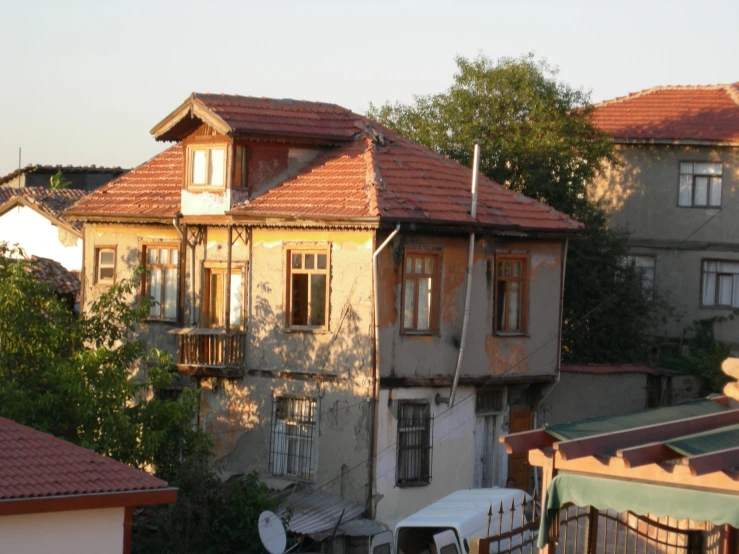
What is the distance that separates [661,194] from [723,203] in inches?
61.4

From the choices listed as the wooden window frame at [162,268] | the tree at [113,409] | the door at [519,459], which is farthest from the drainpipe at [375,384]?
Answer: the wooden window frame at [162,268]

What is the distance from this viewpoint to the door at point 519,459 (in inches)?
876

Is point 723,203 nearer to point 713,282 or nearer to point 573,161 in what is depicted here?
point 713,282

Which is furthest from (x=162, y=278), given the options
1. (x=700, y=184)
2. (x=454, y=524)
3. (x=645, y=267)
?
(x=700, y=184)

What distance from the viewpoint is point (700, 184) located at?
99.4ft

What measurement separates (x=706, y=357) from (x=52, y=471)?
57.9 ft

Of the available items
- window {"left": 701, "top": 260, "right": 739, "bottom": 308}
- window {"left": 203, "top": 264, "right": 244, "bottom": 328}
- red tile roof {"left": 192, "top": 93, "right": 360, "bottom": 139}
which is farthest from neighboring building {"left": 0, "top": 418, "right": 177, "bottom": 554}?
window {"left": 701, "top": 260, "right": 739, "bottom": 308}

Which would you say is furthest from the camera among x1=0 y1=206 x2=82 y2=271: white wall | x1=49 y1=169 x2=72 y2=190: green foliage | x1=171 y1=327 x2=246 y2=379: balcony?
x1=49 y1=169 x2=72 y2=190: green foliage

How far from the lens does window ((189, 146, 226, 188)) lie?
21.5 metres

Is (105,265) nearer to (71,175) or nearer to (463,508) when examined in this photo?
(463,508)

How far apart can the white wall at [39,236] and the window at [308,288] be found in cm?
1339

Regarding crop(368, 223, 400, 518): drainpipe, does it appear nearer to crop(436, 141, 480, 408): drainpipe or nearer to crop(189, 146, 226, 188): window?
crop(436, 141, 480, 408): drainpipe

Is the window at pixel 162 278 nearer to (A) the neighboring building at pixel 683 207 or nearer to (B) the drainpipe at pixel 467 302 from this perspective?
(B) the drainpipe at pixel 467 302

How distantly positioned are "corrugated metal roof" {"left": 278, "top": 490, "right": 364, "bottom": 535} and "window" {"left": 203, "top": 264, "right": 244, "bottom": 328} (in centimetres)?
332
